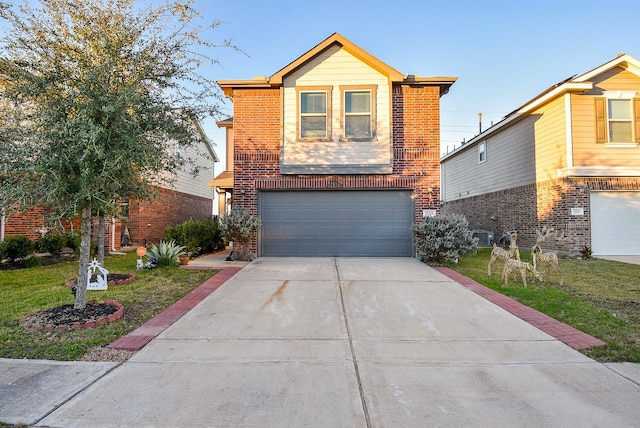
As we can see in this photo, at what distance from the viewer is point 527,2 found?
1069 cm

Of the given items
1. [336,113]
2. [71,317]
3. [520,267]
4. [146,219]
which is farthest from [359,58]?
[146,219]

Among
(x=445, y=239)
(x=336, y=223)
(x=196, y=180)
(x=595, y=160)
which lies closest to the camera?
(x=445, y=239)

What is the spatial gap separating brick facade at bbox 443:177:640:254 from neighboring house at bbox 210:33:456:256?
480 centimetres

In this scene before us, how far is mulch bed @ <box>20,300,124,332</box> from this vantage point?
4.40 m

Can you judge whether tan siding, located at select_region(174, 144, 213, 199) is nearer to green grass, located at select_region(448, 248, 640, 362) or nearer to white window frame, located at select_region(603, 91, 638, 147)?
green grass, located at select_region(448, 248, 640, 362)

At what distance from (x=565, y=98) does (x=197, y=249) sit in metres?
13.2

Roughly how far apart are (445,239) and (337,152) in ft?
13.4

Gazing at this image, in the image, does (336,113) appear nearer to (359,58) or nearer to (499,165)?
(359,58)

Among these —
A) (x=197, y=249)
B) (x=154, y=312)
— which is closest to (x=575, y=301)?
(x=154, y=312)

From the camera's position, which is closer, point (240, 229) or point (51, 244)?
point (240, 229)

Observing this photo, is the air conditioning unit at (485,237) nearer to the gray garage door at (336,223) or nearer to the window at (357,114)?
the gray garage door at (336,223)

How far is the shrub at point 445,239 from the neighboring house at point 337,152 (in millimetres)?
1154

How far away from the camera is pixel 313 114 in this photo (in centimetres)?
1062

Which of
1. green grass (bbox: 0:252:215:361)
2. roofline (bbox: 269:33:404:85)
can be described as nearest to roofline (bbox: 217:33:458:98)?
roofline (bbox: 269:33:404:85)
